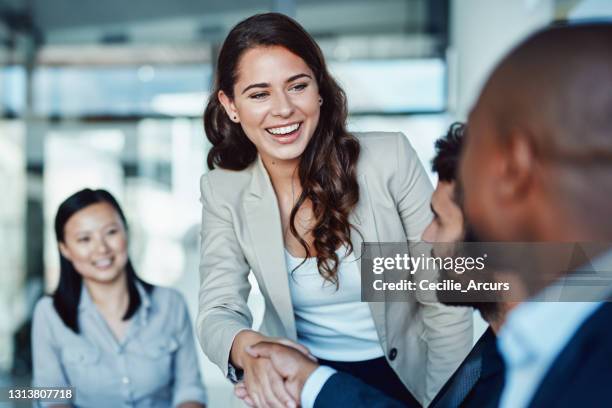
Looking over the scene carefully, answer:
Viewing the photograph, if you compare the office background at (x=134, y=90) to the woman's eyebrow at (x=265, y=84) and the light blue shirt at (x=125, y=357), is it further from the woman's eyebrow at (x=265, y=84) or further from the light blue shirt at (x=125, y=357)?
the woman's eyebrow at (x=265, y=84)

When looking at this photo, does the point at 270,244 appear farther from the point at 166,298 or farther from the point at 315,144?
the point at 166,298

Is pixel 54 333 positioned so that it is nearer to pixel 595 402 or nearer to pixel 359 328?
pixel 359 328

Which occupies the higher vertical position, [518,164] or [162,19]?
[162,19]

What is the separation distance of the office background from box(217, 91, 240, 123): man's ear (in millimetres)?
2058

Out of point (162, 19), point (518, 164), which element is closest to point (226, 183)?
point (518, 164)

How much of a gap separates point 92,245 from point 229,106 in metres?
0.68

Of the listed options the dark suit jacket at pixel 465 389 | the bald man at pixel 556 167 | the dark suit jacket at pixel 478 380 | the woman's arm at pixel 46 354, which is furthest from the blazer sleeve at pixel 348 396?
the woman's arm at pixel 46 354

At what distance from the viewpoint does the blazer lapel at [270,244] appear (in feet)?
4.22

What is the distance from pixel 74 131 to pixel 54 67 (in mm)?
364

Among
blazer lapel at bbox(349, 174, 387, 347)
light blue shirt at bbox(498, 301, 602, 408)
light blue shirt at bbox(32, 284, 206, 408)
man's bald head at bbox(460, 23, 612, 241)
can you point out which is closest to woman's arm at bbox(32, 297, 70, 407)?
light blue shirt at bbox(32, 284, 206, 408)

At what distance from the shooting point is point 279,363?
988mm

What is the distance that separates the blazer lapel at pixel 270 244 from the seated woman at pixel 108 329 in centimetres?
53

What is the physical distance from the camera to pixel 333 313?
1.34 m

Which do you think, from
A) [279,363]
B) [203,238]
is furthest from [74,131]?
[279,363]
